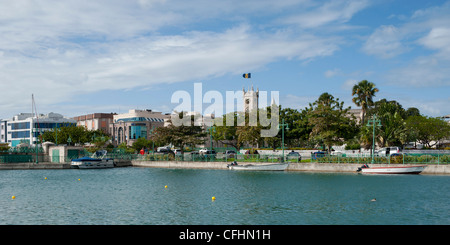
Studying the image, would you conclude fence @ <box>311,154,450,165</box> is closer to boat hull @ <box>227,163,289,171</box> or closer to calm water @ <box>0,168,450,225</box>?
calm water @ <box>0,168,450,225</box>

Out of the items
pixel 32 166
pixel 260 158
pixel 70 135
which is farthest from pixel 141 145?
pixel 260 158

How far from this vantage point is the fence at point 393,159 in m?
49.8

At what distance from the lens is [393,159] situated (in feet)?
170

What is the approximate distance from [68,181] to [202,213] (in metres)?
26.4

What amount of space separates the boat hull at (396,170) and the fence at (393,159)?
1677 millimetres

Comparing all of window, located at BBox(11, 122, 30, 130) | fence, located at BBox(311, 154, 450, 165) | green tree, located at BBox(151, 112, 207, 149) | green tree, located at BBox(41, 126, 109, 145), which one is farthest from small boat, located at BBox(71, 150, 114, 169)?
window, located at BBox(11, 122, 30, 130)

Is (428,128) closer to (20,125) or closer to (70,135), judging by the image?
(70,135)

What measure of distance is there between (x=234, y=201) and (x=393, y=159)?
27111mm

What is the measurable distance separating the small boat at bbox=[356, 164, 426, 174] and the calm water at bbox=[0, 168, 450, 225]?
5.58ft

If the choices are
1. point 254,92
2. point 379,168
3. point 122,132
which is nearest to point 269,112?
point 379,168

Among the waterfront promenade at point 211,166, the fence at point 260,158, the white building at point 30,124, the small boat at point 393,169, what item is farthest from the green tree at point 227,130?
the white building at point 30,124

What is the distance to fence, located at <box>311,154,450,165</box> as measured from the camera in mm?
49844

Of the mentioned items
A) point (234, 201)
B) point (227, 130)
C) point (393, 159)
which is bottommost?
point (234, 201)
